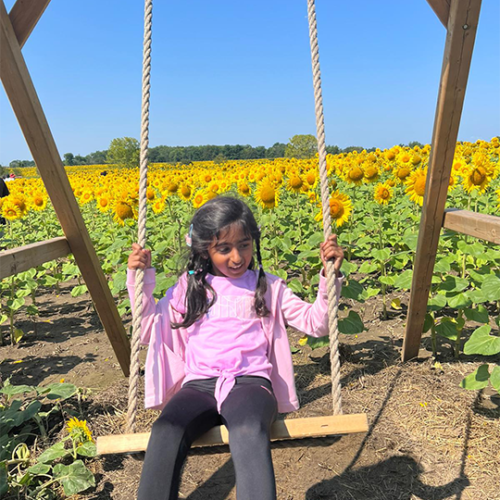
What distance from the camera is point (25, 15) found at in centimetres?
251

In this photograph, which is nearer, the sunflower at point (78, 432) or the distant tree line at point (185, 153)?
the sunflower at point (78, 432)

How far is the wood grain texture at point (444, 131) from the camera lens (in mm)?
2359

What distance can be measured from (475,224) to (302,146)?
1625 cm

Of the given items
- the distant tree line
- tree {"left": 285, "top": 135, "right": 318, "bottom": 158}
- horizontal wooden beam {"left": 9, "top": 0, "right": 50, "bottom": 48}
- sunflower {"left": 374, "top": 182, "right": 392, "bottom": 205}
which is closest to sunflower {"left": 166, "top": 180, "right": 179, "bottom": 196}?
sunflower {"left": 374, "top": 182, "right": 392, "bottom": 205}

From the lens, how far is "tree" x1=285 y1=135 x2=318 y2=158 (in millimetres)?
17955

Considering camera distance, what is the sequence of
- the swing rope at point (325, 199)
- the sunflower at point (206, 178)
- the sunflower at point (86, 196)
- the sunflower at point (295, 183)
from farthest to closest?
1. the sunflower at point (86, 196)
2. the sunflower at point (206, 178)
3. the sunflower at point (295, 183)
4. the swing rope at point (325, 199)

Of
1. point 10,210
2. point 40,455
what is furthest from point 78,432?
point 10,210

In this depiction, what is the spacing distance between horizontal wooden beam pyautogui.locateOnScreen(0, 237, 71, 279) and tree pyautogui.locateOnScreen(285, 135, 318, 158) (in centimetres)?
1552

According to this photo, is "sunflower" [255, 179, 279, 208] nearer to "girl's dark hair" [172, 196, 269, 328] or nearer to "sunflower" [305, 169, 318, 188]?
"sunflower" [305, 169, 318, 188]

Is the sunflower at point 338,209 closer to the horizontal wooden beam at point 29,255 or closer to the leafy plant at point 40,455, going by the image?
the horizontal wooden beam at point 29,255

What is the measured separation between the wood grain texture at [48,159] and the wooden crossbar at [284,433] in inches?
55.9

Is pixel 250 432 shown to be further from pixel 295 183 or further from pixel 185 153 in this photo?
pixel 185 153

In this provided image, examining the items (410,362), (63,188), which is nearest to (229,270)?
(63,188)

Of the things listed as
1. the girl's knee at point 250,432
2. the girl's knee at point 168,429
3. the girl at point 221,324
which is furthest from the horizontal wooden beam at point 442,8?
the girl's knee at point 168,429
